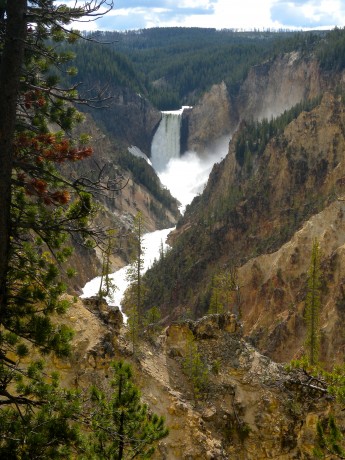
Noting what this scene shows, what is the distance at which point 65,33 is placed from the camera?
940 cm

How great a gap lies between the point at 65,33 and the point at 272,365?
15.9 m

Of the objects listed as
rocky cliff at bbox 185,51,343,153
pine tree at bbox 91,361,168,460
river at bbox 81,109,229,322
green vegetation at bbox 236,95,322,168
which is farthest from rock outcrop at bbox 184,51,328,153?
pine tree at bbox 91,361,168,460

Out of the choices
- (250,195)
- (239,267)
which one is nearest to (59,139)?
(239,267)

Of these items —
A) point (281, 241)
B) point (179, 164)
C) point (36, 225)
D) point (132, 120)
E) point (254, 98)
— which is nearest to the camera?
point (36, 225)

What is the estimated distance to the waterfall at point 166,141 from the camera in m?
154

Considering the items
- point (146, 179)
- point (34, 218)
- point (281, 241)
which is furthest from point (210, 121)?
point (34, 218)

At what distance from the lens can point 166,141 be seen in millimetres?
156375

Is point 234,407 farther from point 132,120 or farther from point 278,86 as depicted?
point 132,120

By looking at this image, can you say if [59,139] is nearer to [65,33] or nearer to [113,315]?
[65,33]

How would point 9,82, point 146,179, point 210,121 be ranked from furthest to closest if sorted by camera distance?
point 210,121
point 146,179
point 9,82

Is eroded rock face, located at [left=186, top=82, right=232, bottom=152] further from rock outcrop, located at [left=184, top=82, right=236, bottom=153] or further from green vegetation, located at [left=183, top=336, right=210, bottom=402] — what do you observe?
green vegetation, located at [left=183, top=336, right=210, bottom=402]

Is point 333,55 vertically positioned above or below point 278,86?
above

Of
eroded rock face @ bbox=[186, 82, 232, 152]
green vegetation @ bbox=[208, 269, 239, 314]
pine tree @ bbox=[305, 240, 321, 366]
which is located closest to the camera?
pine tree @ bbox=[305, 240, 321, 366]

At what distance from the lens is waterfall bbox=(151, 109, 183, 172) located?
504 ft
